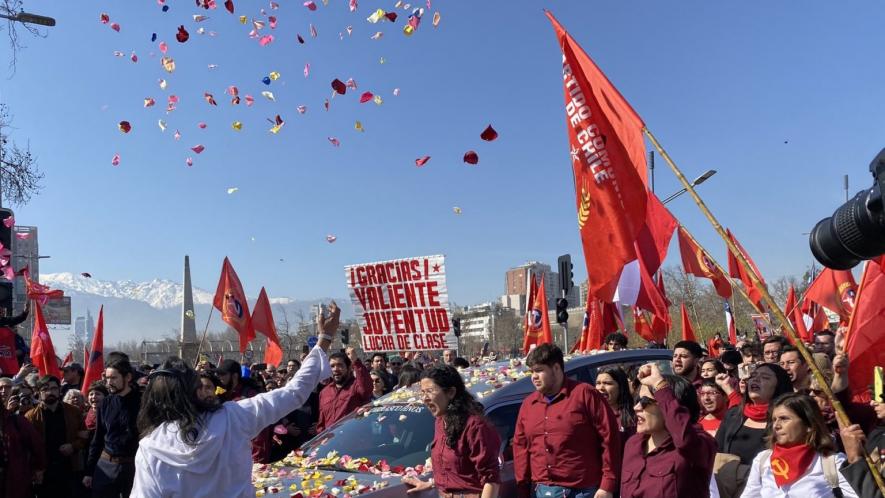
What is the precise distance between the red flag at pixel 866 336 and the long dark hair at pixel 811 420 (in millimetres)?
1390

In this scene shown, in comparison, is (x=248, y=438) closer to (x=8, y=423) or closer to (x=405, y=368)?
(x=8, y=423)

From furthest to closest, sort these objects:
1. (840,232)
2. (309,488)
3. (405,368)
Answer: (405,368) < (309,488) < (840,232)

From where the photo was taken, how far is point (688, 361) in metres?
7.17

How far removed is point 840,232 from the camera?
9.04ft

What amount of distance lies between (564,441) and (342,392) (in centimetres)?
411

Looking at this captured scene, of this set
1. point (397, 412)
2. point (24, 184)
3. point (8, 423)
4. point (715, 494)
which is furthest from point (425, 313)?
point (24, 184)

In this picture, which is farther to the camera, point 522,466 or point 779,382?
point 779,382

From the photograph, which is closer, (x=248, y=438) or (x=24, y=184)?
(x=248, y=438)

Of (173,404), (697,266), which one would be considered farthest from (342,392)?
(697,266)

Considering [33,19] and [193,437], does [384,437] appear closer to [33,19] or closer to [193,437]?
[193,437]

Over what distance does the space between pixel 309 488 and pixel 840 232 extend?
12.5 ft

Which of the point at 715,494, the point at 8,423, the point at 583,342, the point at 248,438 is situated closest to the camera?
the point at 248,438

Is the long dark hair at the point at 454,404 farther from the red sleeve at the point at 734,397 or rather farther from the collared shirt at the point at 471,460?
the red sleeve at the point at 734,397

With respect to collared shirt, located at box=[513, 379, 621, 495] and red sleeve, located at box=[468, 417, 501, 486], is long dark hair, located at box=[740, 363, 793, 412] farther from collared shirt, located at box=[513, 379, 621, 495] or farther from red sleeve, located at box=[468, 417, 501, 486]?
red sleeve, located at box=[468, 417, 501, 486]
